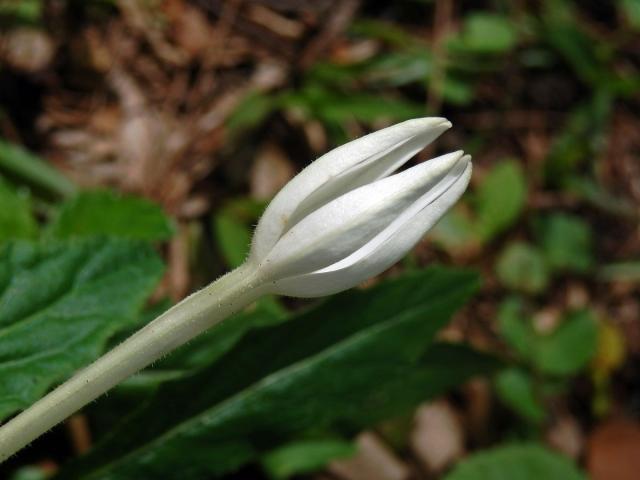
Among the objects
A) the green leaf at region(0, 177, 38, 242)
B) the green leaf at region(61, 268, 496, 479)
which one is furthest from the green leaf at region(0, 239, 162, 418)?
the green leaf at region(0, 177, 38, 242)

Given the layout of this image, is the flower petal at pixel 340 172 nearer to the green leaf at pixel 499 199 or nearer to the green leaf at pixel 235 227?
the green leaf at pixel 235 227

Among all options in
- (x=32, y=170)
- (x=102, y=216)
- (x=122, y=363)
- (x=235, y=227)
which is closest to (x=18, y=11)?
(x=32, y=170)

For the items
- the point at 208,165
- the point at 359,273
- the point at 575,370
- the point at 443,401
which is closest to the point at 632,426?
the point at 575,370

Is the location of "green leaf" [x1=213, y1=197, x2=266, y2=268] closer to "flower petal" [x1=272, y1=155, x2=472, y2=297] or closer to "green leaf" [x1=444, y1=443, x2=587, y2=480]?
"green leaf" [x1=444, y1=443, x2=587, y2=480]

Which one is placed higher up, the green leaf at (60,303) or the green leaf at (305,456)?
the green leaf at (60,303)

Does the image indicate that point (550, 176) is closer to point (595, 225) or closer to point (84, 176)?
point (595, 225)

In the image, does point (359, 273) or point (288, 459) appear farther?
point (288, 459)

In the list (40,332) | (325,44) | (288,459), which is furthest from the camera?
(325,44)

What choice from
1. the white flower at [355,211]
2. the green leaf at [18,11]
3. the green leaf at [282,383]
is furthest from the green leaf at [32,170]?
the white flower at [355,211]
